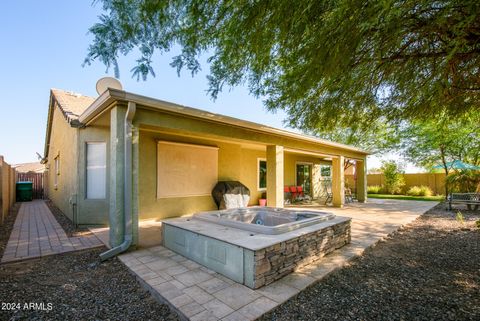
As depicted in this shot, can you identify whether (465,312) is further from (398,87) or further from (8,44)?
(8,44)

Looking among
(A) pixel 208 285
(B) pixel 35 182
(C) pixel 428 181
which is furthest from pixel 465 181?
(B) pixel 35 182

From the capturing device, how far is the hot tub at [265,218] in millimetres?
4082

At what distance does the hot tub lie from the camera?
408cm

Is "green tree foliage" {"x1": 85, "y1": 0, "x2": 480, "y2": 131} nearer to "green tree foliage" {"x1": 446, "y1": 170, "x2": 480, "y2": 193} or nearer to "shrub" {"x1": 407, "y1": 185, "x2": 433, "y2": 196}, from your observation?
"green tree foliage" {"x1": 446, "y1": 170, "x2": 480, "y2": 193}

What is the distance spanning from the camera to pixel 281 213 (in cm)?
603

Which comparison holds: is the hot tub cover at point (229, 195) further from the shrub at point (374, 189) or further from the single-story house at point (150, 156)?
the shrub at point (374, 189)

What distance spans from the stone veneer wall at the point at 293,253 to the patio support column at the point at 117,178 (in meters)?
2.95

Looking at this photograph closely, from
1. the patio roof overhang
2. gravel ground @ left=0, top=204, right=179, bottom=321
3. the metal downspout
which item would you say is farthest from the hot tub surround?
A: the patio roof overhang

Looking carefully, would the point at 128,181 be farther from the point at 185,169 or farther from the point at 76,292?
the point at 185,169

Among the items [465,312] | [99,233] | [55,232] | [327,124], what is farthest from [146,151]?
[465,312]

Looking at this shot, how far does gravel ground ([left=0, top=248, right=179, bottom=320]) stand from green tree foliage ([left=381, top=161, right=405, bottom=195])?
19.0 m

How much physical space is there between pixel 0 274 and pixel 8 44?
5616mm

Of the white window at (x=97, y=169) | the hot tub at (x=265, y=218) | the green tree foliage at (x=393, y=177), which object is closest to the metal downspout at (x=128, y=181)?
the hot tub at (x=265, y=218)

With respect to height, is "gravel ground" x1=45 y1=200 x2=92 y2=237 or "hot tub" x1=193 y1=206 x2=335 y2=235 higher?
"hot tub" x1=193 y1=206 x2=335 y2=235
